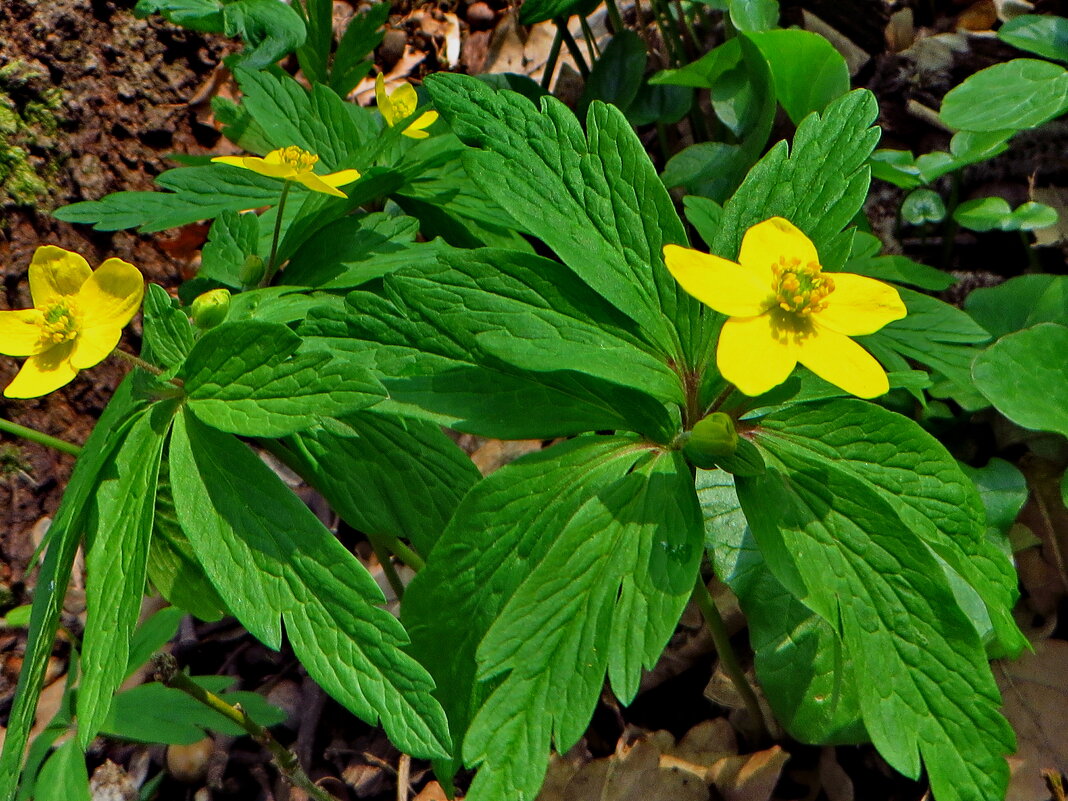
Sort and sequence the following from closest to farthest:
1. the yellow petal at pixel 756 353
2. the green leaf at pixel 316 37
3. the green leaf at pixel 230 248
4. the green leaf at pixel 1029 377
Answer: the yellow petal at pixel 756 353 → the green leaf at pixel 1029 377 → the green leaf at pixel 230 248 → the green leaf at pixel 316 37

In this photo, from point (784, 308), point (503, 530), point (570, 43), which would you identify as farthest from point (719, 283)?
point (570, 43)

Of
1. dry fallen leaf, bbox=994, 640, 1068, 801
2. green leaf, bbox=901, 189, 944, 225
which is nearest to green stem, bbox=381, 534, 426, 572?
dry fallen leaf, bbox=994, 640, 1068, 801

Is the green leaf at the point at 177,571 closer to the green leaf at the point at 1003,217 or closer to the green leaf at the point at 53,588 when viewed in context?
the green leaf at the point at 53,588

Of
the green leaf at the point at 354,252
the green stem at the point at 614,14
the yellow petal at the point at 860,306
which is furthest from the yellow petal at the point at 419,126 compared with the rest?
the yellow petal at the point at 860,306

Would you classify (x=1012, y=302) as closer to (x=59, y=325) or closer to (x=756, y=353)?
(x=756, y=353)

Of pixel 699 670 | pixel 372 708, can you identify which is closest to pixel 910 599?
pixel 372 708

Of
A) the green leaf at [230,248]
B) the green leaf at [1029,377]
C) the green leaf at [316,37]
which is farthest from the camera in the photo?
the green leaf at [316,37]

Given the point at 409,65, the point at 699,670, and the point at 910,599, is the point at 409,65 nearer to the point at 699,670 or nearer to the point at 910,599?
the point at 699,670
